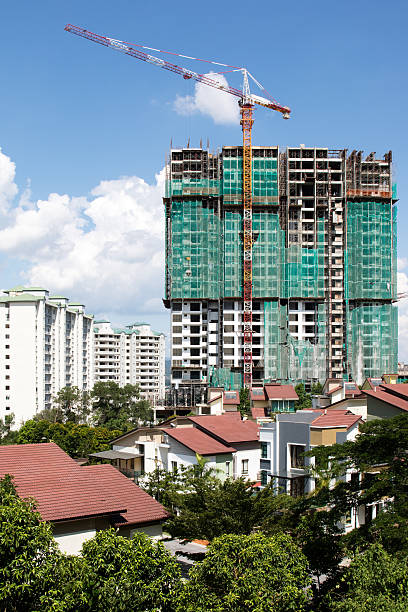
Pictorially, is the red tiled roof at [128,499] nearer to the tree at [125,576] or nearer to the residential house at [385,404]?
the tree at [125,576]

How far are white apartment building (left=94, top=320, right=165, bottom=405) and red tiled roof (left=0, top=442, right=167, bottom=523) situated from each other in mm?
121653

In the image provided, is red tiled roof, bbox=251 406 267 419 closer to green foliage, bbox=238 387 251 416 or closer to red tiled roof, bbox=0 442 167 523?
green foliage, bbox=238 387 251 416

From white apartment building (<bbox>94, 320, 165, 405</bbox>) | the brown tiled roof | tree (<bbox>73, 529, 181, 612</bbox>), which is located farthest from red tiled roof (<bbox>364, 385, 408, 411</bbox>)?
white apartment building (<bbox>94, 320, 165, 405</bbox>)

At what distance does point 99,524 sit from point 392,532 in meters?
7.23

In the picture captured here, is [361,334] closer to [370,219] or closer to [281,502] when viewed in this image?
[370,219]

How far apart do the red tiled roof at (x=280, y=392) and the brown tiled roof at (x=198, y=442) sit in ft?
68.1

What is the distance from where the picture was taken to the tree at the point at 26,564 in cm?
1090

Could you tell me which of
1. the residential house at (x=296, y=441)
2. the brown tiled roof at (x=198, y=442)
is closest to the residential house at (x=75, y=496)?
the residential house at (x=296, y=441)

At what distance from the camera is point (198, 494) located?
808 inches

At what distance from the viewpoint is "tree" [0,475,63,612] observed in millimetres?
10898

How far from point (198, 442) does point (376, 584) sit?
1849cm

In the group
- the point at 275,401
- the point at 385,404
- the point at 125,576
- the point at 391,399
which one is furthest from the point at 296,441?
the point at 275,401

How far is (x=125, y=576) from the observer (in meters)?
11.4

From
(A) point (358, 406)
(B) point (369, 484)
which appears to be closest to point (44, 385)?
(A) point (358, 406)
